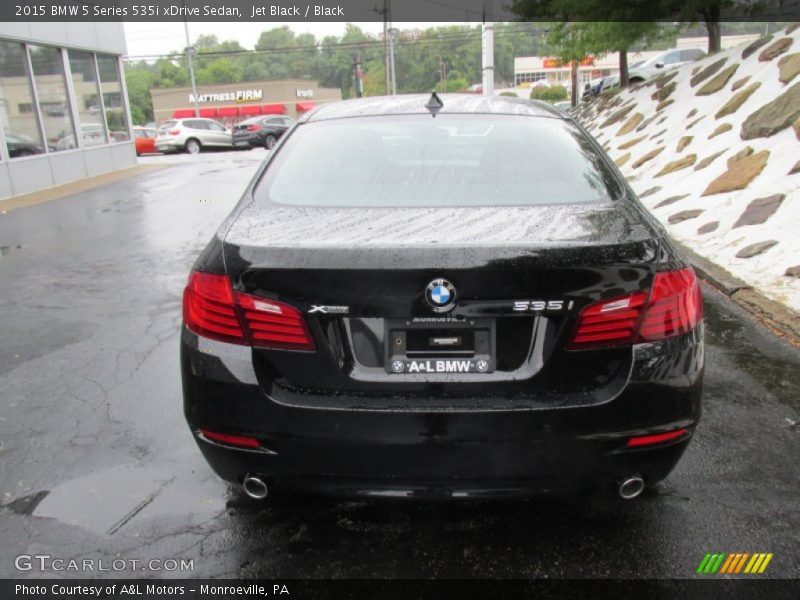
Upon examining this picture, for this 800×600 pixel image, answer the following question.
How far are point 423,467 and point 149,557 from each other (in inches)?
45.4

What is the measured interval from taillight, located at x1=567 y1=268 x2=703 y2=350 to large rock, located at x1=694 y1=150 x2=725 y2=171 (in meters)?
7.53

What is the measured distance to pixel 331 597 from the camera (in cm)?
234

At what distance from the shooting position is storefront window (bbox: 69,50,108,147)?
61.1ft

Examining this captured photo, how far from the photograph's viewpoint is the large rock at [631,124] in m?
13.7

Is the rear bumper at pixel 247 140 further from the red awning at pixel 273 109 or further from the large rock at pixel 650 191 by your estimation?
the red awning at pixel 273 109

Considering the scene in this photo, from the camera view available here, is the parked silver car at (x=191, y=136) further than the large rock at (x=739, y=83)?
Yes

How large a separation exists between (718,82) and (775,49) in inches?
39.8

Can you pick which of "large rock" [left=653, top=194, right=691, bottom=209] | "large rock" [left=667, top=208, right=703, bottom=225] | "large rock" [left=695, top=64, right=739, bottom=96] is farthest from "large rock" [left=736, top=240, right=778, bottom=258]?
"large rock" [left=695, top=64, right=739, bottom=96]

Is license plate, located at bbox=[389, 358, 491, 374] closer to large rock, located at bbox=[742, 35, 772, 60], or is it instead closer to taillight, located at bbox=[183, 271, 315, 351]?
Answer: taillight, located at bbox=[183, 271, 315, 351]

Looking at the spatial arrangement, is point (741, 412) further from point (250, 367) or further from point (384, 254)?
point (250, 367)

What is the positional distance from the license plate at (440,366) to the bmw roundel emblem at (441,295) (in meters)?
0.18

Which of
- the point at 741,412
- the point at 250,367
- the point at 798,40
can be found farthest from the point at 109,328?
the point at 798,40

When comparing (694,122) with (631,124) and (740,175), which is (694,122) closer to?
(631,124)

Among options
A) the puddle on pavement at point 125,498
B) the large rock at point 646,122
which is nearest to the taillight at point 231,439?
the puddle on pavement at point 125,498
